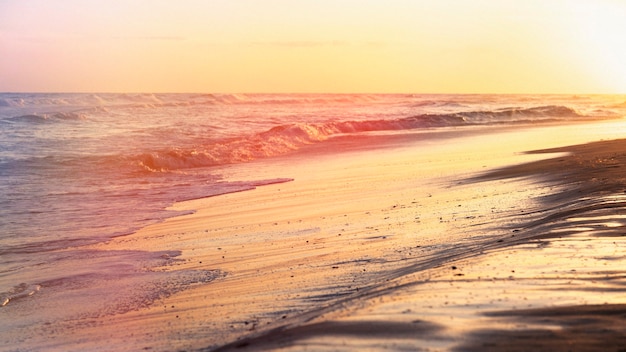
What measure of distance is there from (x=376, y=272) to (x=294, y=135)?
2130cm

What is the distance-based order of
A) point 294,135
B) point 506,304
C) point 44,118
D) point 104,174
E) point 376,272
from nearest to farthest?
point 506,304
point 376,272
point 104,174
point 294,135
point 44,118

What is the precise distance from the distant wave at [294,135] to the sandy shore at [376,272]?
24.8 feet

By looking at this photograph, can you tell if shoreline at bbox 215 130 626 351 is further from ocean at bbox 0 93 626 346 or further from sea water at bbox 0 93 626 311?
sea water at bbox 0 93 626 311

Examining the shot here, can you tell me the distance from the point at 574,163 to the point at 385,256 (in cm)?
644

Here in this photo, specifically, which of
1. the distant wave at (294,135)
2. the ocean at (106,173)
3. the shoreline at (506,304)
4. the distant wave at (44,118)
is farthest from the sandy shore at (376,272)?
the distant wave at (44,118)

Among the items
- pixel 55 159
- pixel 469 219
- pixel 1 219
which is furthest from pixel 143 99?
pixel 469 219

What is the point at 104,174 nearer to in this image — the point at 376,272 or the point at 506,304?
the point at 376,272

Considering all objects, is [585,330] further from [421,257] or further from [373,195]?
[373,195]

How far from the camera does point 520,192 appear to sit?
9.38 metres

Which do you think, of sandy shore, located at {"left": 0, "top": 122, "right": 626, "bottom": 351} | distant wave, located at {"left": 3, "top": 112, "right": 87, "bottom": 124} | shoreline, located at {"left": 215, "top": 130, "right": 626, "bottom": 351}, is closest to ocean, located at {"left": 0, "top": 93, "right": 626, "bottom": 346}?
distant wave, located at {"left": 3, "top": 112, "right": 87, "bottom": 124}

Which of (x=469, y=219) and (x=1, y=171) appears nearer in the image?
(x=469, y=219)

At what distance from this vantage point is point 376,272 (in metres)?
5.88

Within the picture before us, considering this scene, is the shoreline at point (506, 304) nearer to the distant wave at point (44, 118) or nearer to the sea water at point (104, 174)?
the sea water at point (104, 174)

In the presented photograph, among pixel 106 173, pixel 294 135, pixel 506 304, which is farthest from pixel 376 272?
pixel 294 135
